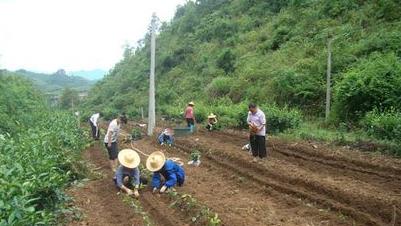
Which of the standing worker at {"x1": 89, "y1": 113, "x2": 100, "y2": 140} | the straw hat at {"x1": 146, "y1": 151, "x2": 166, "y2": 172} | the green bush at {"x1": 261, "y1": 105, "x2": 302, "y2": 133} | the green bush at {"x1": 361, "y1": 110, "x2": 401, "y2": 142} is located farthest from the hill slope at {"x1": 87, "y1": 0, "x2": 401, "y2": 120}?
the straw hat at {"x1": 146, "y1": 151, "x2": 166, "y2": 172}

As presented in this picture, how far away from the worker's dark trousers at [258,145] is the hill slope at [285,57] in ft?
16.4

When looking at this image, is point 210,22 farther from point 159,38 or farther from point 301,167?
point 301,167

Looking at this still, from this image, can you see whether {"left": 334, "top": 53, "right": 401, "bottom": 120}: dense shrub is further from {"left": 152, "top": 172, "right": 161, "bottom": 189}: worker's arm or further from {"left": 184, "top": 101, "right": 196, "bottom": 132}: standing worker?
{"left": 152, "top": 172, "right": 161, "bottom": 189}: worker's arm

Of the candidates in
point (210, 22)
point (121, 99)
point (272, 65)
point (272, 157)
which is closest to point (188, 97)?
point (272, 65)

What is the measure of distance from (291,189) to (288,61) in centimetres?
1673

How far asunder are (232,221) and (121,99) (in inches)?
1808

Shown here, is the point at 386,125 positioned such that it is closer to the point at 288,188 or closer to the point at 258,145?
the point at 258,145

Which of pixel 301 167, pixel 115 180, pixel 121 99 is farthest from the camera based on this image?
pixel 121 99

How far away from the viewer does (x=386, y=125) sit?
46.7 feet

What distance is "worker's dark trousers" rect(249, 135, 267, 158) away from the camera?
522 inches

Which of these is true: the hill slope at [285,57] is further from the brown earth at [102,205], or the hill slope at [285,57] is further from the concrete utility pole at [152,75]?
the brown earth at [102,205]

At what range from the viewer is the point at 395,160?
1215 cm

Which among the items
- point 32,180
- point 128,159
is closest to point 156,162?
point 128,159

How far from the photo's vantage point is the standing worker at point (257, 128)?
12836 mm
